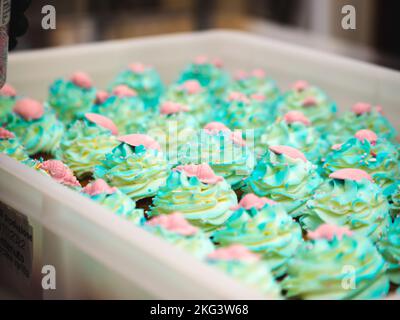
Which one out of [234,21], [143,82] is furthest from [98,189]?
[234,21]

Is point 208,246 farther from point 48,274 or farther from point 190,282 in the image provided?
point 48,274

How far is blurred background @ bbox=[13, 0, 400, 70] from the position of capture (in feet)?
13.4

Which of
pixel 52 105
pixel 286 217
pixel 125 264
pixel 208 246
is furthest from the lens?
pixel 52 105

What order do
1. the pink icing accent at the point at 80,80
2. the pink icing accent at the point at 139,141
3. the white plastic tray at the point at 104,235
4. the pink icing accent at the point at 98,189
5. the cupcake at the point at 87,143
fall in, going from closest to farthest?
→ the white plastic tray at the point at 104,235 < the pink icing accent at the point at 98,189 < the pink icing accent at the point at 139,141 < the cupcake at the point at 87,143 < the pink icing accent at the point at 80,80

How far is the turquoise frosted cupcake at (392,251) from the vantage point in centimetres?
153

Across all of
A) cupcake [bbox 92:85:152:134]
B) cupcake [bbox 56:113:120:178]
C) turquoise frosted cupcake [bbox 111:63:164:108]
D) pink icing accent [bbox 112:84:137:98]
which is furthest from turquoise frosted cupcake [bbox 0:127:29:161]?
turquoise frosted cupcake [bbox 111:63:164:108]

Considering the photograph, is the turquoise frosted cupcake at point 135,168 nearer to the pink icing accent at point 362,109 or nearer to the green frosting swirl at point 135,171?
the green frosting swirl at point 135,171

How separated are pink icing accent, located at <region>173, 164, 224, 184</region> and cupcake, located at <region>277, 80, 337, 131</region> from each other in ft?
2.45

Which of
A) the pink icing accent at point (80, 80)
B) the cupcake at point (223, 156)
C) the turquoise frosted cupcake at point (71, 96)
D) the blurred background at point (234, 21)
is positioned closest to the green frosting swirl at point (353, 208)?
the cupcake at point (223, 156)

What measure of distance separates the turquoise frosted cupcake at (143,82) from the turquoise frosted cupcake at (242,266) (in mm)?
1383

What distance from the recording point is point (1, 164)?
1.63m

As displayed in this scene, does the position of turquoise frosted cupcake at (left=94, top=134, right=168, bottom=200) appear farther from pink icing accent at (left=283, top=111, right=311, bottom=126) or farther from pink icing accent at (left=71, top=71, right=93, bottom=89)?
pink icing accent at (left=71, top=71, right=93, bottom=89)

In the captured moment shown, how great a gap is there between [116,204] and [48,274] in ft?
0.70

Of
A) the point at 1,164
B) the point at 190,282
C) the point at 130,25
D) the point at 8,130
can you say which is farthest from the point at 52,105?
the point at 130,25
